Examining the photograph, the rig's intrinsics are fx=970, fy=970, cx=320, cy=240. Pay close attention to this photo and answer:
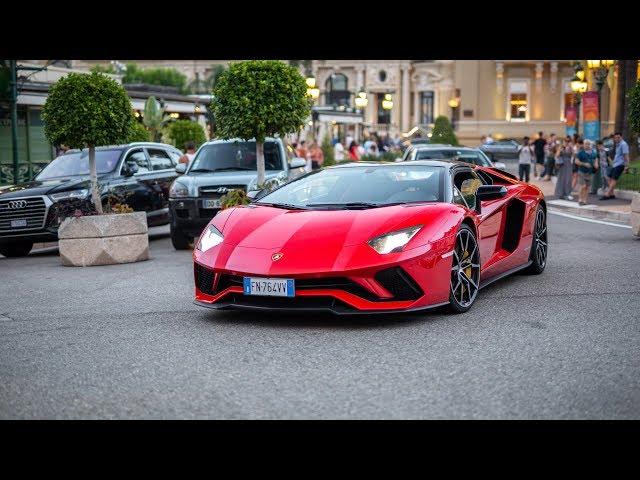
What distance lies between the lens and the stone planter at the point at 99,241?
12.9 meters

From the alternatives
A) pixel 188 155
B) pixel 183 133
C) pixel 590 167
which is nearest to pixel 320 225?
pixel 188 155

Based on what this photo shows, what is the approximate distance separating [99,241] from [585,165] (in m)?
14.0

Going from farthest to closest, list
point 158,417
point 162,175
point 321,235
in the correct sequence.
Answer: point 162,175 < point 321,235 < point 158,417

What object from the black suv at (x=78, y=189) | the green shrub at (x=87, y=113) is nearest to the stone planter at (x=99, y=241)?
the green shrub at (x=87, y=113)

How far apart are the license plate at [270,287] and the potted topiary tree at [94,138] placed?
6.09m

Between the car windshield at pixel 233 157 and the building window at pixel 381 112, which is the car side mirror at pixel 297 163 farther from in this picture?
the building window at pixel 381 112

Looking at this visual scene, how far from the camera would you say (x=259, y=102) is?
47.7ft

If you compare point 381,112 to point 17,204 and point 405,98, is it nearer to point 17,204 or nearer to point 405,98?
point 405,98

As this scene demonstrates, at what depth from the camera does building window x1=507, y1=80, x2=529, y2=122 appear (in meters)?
79.8

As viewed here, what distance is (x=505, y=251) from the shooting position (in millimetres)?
9367
